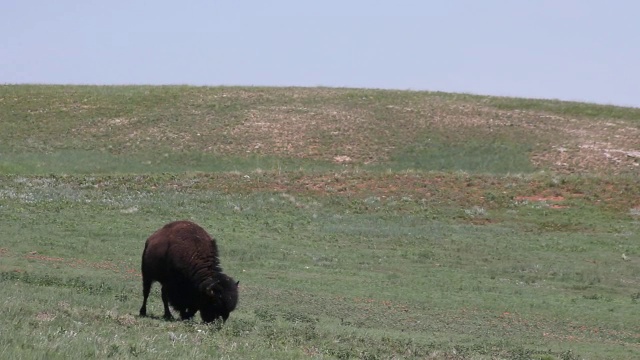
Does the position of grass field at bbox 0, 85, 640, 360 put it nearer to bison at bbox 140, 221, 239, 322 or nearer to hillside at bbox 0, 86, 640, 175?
hillside at bbox 0, 86, 640, 175

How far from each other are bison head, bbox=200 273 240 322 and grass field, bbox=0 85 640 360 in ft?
1.08

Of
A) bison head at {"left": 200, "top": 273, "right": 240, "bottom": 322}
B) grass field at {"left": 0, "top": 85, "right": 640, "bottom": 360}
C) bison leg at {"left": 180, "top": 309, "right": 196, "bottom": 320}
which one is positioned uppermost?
bison head at {"left": 200, "top": 273, "right": 240, "bottom": 322}

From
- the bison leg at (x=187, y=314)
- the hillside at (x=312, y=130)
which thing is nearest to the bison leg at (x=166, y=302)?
the bison leg at (x=187, y=314)

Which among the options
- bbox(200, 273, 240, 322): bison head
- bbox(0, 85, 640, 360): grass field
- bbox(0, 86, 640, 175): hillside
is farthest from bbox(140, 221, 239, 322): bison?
bbox(0, 86, 640, 175): hillside

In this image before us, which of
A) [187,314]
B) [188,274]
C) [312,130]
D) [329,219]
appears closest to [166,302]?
[187,314]

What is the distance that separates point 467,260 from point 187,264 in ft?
52.0

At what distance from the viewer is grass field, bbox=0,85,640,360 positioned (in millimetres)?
16781

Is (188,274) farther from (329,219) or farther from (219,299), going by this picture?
(329,219)

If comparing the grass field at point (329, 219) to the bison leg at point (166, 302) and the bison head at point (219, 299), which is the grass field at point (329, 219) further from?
the bison leg at point (166, 302)

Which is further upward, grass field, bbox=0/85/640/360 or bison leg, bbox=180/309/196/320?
bison leg, bbox=180/309/196/320

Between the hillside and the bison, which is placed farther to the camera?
the hillside

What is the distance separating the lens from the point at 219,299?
15.8 metres

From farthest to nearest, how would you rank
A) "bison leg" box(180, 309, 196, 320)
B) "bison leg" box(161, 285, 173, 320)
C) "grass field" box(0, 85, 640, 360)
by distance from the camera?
"grass field" box(0, 85, 640, 360)
"bison leg" box(161, 285, 173, 320)
"bison leg" box(180, 309, 196, 320)

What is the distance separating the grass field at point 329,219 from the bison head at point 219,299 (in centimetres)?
33
